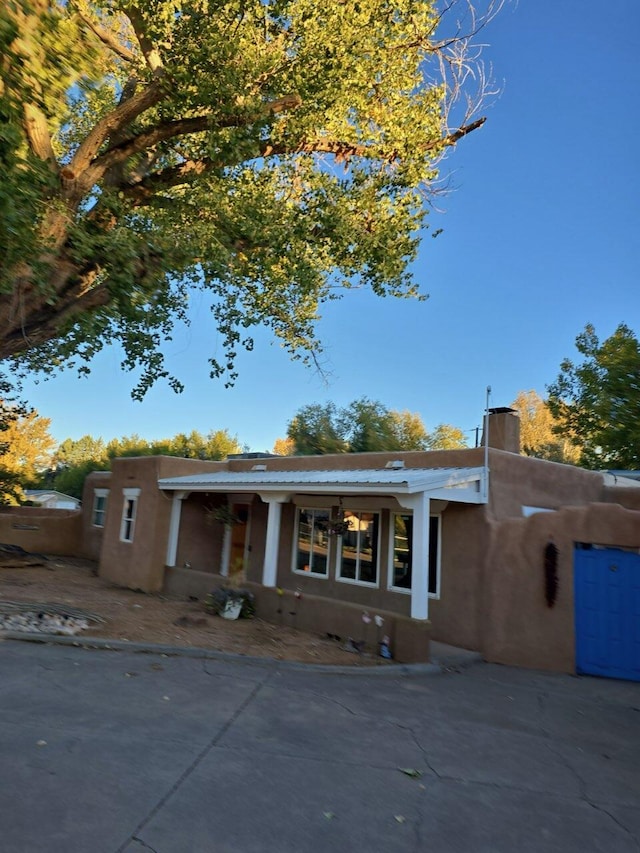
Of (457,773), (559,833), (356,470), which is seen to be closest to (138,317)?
(356,470)

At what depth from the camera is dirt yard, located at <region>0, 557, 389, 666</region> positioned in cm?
840

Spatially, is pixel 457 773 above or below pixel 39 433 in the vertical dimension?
below

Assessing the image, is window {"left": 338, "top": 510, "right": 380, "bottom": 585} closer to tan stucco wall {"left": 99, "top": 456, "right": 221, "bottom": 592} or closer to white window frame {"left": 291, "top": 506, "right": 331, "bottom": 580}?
white window frame {"left": 291, "top": 506, "right": 331, "bottom": 580}

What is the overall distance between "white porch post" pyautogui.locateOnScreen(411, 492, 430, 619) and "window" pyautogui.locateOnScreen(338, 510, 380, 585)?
317cm

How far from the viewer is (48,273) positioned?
352 inches

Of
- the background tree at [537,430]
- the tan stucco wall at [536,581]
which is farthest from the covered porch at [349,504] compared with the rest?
the background tree at [537,430]

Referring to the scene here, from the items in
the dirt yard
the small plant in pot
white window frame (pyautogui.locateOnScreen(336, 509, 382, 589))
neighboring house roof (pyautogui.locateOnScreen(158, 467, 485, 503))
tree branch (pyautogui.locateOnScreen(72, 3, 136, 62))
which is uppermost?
tree branch (pyautogui.locateOnScreen(72, 3, 136, 62))

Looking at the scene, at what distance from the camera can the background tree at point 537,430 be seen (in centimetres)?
4072

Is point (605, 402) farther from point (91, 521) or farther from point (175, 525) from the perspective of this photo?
point (91, 521)

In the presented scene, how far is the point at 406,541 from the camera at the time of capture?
11156mm

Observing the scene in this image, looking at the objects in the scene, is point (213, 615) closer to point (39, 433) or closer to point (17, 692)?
point (17, 692)

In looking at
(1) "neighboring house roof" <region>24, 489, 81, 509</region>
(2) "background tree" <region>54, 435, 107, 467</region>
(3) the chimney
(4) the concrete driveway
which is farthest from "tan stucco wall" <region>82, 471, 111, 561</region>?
(2) "background tree" <region>54, 435, 107, 467</region>

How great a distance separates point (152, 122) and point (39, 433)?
30.5 meters

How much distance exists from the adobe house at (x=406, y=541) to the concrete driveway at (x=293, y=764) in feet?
5.87
